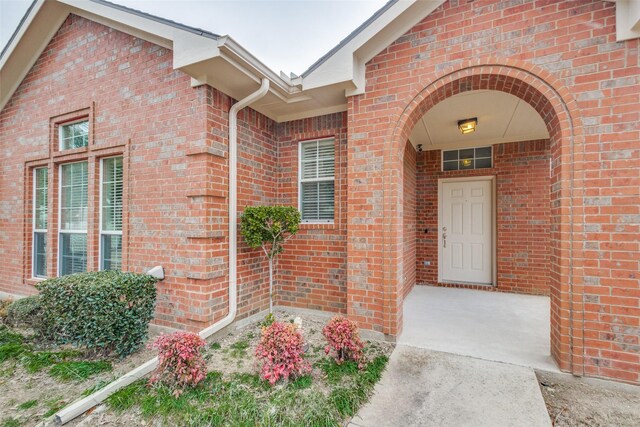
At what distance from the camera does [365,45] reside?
135 inches

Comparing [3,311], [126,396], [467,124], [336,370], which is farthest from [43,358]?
[467,124]

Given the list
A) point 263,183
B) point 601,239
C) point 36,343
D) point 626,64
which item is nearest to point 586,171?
point 601,239

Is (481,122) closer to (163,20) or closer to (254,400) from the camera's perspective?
(163,20)

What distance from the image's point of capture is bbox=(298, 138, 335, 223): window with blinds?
4.41 meters

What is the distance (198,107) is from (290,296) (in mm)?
3093

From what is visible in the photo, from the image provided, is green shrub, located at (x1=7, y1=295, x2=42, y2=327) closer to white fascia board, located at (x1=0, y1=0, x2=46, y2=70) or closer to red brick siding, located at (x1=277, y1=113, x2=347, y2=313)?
red brick siding, located at (x1=277, y1=113, x2=347, y2=313)

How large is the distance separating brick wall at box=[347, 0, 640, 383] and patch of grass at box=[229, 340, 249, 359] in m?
1.76

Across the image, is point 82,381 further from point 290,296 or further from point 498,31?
point 498,31

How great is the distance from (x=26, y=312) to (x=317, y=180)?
Result: 4395 mm

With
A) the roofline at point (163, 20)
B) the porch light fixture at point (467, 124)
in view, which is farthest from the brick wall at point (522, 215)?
the roofline at point (163, 20)

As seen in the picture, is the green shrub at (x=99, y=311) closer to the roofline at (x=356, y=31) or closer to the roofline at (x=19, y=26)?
the roofline at (x=356, y=31)

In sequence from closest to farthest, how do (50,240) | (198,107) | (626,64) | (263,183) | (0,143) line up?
(626,64) < (198,107) < (263,183) < (50,240) < (0,143)

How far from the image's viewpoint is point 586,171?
8.81 feet

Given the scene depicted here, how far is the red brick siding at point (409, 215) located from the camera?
5.29 metres
